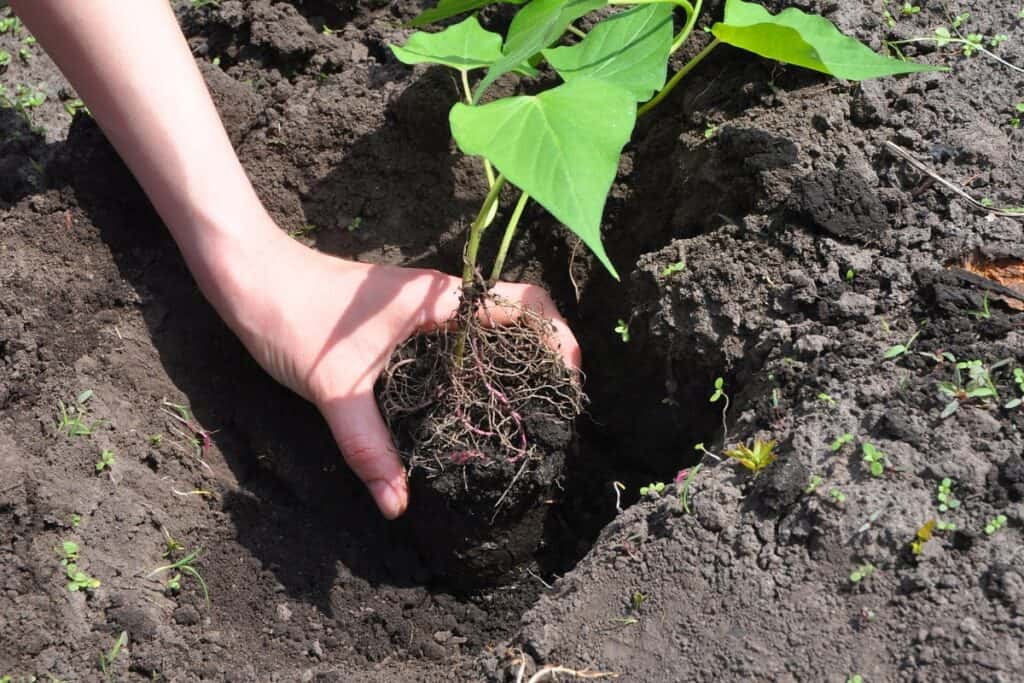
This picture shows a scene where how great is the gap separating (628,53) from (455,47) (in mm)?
270

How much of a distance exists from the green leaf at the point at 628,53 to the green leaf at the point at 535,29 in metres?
0.06

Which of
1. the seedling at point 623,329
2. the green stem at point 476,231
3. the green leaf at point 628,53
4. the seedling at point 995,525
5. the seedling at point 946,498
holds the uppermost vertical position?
the green leaf at point 628,53

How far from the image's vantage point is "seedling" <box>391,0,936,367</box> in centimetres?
94

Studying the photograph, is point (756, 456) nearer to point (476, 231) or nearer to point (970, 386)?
point (970, 386)

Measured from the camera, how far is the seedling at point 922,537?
0.98 meters

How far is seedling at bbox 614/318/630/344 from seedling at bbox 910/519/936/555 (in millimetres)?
533

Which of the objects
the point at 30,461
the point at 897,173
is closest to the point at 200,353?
the point at 30,461

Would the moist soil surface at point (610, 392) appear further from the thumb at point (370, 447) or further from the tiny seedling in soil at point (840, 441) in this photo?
the thumb at point (370, 447)

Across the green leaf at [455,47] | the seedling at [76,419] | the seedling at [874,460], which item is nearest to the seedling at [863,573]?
the seedling at [874,460]

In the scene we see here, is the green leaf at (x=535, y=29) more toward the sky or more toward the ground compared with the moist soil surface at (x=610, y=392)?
more toward the sky

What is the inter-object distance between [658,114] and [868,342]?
0.58m

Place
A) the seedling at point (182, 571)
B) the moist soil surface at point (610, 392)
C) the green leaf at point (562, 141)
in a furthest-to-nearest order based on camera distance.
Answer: the seedling at point (182, 571) < the moist soil surface at point (610, 392) < the green leaf at point (562, 141)

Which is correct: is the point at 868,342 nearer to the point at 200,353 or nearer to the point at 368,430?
the point at 368,430

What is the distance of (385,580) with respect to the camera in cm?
145
